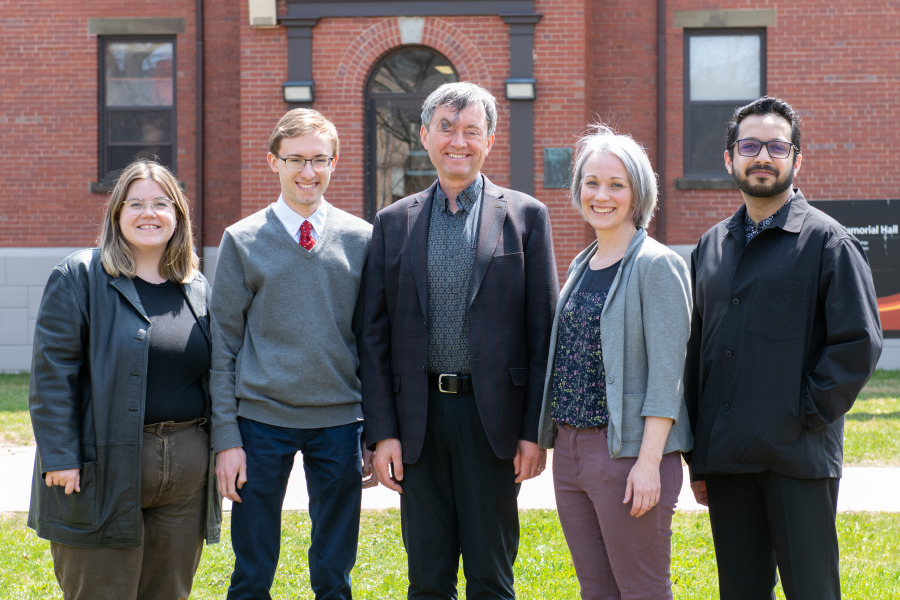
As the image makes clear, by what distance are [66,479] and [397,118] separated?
29.2 feet

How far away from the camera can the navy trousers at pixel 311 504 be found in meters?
3.59

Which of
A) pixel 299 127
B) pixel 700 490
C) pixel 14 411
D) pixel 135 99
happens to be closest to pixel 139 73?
pixel 135 99

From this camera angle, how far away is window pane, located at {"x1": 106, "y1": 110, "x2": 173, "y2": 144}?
12.5 m

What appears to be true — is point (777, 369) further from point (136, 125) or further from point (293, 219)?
point (136, 125)

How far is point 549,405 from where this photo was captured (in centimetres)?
339

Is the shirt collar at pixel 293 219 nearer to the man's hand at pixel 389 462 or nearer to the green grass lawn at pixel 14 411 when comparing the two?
the man's hand at pixel 389 462

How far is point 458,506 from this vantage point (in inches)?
139

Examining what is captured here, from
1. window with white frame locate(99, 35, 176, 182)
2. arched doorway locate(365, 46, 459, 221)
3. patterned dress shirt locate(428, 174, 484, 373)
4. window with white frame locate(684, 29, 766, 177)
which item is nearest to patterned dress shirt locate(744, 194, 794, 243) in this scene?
patterned dress shirt locate(428, 174, 484, 373)

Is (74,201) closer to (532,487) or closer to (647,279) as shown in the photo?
(532,487)

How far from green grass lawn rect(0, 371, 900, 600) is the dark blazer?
1532 mm

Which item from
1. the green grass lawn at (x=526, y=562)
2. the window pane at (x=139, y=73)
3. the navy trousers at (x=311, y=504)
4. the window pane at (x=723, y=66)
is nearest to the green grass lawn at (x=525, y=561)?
the green grass lawn at (x=526, y=562)

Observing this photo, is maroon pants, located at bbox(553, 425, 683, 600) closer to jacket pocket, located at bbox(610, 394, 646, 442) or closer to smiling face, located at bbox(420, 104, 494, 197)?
jacket pocket, located at bbox(610, 394, 646, 442)

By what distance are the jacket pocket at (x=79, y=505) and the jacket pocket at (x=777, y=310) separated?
7.89 ft

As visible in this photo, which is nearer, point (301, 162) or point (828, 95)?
point (301, 162)
